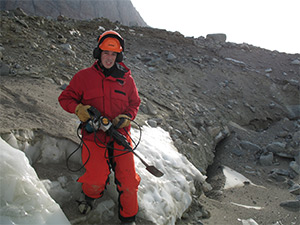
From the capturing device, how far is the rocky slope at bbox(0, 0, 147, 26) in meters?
29.6

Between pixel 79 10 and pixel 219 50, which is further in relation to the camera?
pixel 79 10

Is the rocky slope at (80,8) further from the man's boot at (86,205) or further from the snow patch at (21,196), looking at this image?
the snow patch at (21,196)

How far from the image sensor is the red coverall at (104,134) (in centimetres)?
273

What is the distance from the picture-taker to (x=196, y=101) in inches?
317

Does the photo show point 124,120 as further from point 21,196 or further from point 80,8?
point 80,8

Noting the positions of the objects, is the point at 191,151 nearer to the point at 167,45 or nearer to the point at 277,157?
the point at 277,157

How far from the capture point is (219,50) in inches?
531

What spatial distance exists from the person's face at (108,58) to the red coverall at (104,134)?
0.11m

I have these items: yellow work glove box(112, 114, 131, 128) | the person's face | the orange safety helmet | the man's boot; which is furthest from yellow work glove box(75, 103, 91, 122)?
the man's boot

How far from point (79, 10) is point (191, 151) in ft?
115

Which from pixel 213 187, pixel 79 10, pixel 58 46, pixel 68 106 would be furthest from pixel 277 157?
pixel 79 10

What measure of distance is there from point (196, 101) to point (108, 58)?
18.2 ft

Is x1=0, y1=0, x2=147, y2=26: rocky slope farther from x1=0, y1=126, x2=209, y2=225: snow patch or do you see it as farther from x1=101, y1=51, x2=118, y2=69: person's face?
x1=101, y1=51, x2=118, y2=69: person's face

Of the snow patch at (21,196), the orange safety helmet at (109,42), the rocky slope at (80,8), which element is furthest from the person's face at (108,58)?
the rocky slope at (80,8)
